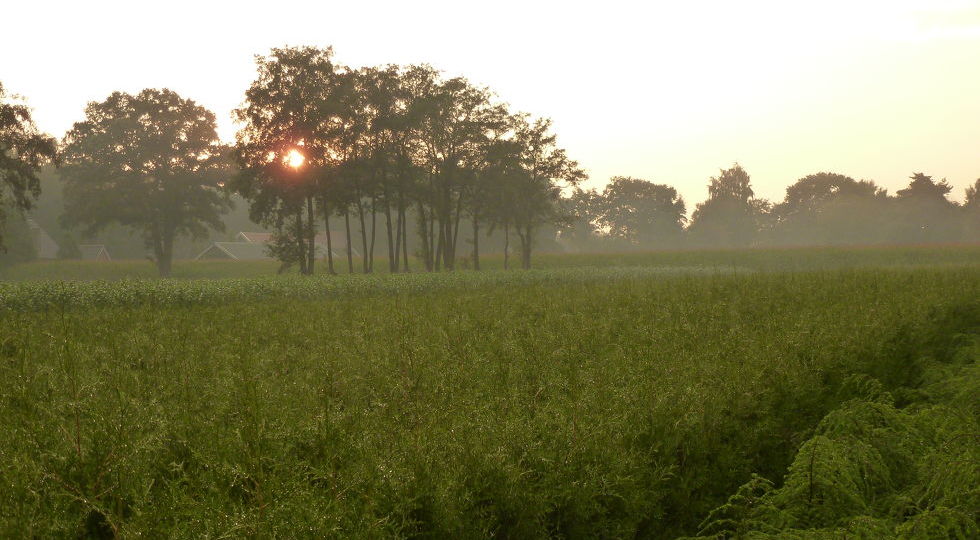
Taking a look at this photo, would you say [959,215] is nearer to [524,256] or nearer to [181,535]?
[524,256]

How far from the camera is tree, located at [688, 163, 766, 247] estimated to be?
401ft

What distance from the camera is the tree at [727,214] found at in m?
122

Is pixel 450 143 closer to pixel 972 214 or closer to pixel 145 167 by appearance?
pixel 145 167

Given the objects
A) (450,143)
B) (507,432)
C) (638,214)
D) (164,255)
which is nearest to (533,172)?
(450,143)

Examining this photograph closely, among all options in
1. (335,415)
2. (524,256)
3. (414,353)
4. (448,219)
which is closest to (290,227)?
(448,219)

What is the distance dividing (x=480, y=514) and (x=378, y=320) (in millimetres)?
10960

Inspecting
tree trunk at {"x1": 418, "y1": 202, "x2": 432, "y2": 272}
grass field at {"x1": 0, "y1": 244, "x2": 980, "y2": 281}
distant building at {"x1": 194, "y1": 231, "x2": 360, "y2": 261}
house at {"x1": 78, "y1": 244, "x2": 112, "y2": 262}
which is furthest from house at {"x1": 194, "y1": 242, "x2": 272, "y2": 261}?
tree trunk at {"x1": 418, "y1": 202, "x2": 432, "y2": 272}

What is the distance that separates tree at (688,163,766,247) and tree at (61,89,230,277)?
3692 inches

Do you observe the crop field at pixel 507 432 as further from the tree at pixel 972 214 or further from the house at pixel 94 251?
the tree at pixel 972 214

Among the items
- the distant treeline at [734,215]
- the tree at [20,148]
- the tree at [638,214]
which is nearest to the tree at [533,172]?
the tree at [20,148]

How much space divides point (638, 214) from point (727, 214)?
1709cm

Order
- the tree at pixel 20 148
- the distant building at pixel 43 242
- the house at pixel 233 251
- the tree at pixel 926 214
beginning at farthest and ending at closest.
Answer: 1. the tree at pixel 926 214
2. the house at pixel 233 251
3. the distant building at pixel 43 242
4. the tree at pixel 20 148

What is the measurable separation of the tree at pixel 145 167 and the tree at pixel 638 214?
8369 centimetres

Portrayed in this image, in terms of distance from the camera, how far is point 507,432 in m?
5.32
